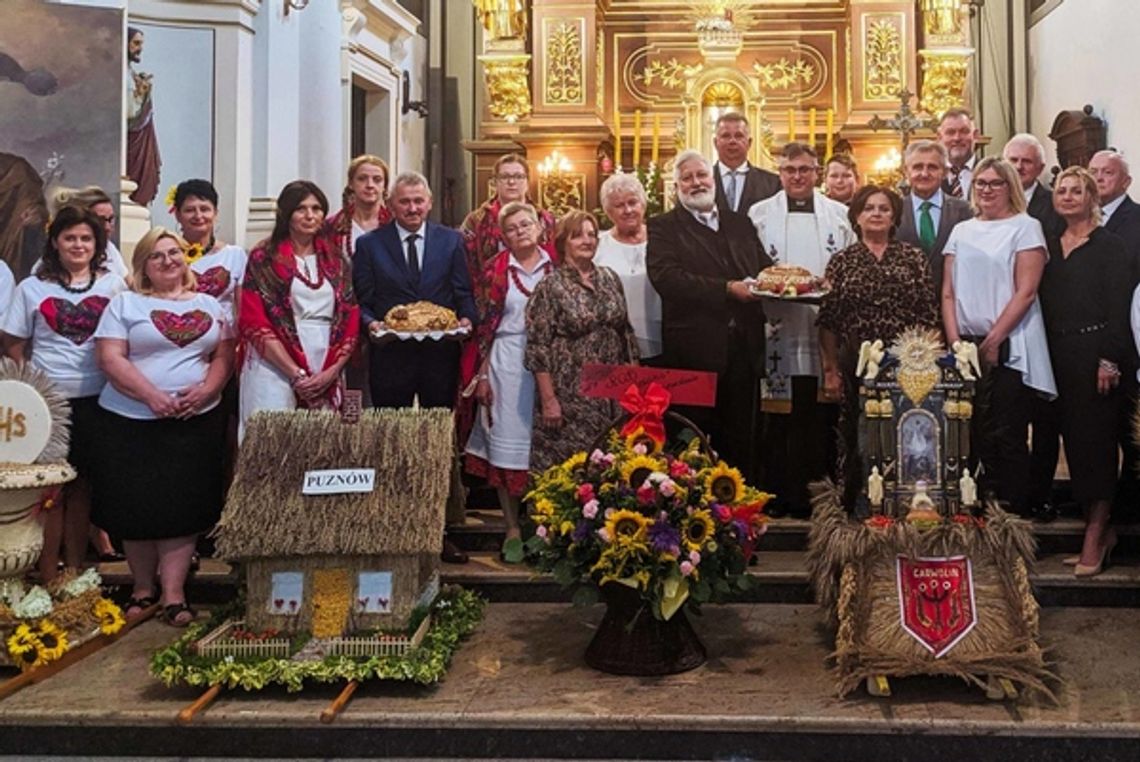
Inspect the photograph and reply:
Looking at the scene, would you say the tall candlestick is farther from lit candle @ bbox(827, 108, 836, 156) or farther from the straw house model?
the straw house model

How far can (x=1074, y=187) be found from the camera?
4234 mm

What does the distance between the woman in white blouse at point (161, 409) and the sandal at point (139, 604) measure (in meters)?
0.02

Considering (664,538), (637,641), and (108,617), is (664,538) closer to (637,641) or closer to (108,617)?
(637,641)

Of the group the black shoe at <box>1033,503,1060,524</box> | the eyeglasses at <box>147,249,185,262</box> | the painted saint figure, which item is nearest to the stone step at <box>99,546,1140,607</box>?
the black shoe at <box>1033,503,1060,524</box>

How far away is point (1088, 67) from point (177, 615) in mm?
8065

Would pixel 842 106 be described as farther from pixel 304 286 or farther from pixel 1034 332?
pixel 304 286

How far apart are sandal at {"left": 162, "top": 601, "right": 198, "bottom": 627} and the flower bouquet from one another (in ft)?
4.76

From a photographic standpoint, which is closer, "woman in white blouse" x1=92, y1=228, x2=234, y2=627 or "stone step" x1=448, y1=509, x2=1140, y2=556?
"woman in white blouse" x1=92, y1=228, x2=234, y2=627

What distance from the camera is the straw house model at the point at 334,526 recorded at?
3.52 m

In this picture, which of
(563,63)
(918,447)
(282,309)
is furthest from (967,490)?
(563,63)

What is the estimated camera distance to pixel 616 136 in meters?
9.89

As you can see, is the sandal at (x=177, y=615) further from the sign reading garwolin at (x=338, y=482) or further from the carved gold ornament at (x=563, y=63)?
the carved gold ornament at (x=563, y=63)

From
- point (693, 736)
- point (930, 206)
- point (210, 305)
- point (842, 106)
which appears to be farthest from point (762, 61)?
point (693, 736)

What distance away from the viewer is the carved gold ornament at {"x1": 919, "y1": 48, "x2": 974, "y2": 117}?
961 cm
